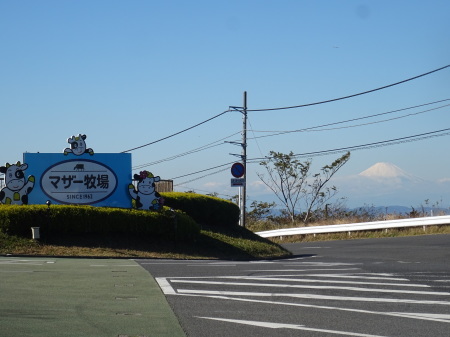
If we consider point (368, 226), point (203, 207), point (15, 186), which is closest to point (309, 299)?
point (15, 186)

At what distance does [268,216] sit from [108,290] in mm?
40258

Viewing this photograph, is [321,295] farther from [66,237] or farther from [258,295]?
[66,237]

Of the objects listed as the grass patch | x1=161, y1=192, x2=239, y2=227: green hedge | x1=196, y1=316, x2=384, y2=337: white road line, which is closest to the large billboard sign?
the grass patch

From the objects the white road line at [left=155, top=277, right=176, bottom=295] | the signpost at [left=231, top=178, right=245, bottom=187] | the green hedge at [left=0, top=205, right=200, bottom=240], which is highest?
the signpost at [left=231, top=178, right=245, bottom=187]

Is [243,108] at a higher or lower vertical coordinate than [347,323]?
higher

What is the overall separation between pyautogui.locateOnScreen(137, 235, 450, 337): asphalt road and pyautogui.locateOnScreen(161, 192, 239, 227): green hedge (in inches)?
449

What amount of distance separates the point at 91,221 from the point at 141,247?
1.83m

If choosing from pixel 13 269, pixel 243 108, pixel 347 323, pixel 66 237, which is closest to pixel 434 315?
pixel 347 323

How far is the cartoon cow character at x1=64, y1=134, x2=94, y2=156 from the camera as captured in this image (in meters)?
26.1

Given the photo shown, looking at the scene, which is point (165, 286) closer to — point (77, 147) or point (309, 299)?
point (309, 299)

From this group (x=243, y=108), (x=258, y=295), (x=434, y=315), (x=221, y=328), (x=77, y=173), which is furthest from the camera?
(x=243, y=108)

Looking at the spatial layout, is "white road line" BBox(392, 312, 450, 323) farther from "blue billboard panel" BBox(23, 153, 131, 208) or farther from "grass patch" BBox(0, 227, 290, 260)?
"blue billboard panel" BBox(23, 153, 131, 208)

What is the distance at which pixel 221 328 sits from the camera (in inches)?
365

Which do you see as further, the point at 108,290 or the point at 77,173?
the point at 77,173
